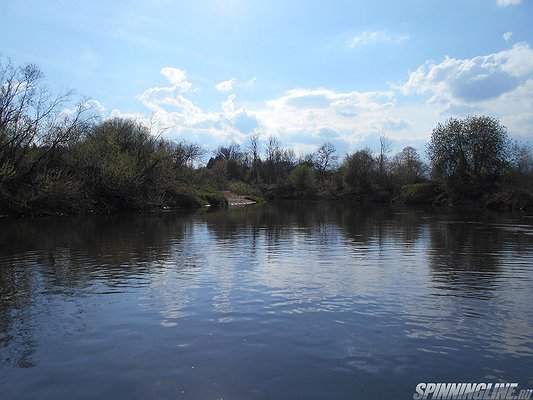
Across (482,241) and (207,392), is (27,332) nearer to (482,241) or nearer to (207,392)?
(207,392)

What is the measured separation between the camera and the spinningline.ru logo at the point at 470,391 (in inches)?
242

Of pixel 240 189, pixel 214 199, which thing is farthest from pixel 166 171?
pixel 240 189

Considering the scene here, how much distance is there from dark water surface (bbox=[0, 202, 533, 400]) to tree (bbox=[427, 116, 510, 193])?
5928cm

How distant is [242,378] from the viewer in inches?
265

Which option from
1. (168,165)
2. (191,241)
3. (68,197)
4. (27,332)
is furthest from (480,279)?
(168,165)

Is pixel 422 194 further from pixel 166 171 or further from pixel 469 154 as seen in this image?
pixel 166 171

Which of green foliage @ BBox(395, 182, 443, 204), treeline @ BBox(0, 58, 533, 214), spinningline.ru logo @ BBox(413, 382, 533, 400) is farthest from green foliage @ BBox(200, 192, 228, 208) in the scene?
spinningline.ru logo @ BBox(413, 382, 533, 400)

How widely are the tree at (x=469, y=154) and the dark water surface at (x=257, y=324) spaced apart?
59279mm

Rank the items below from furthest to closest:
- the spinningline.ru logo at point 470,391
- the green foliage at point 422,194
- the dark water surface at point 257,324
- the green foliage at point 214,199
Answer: the green foliage at point 422,194
the green foliage at point 214,199
the dark water surface at point 257,324
the spinningline.ru logo at point 470,391

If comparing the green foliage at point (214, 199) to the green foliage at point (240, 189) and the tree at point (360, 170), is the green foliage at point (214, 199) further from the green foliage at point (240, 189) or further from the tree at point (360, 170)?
the tree at point (360, 170)

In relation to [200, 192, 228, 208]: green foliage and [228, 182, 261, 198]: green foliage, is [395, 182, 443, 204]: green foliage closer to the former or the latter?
[228, 182, 261, 198]: green foliage

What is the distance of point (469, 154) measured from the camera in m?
74.7

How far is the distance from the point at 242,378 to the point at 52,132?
133ft

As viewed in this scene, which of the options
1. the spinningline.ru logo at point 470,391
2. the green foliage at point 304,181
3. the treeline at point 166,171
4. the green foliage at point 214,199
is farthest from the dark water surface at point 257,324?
the green foliage at point 304,181
